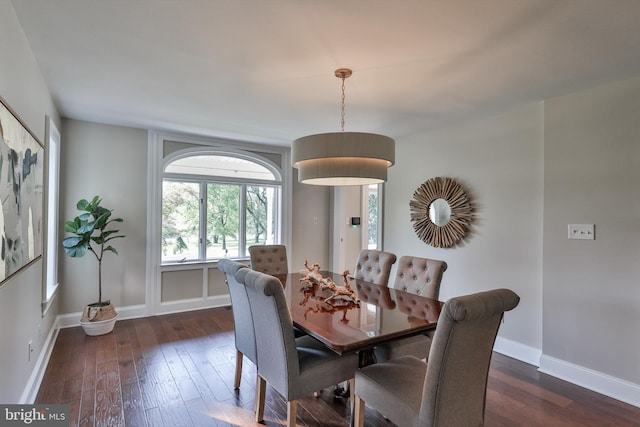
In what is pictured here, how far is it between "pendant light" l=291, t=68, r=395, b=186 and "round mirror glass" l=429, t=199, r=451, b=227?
172 cm

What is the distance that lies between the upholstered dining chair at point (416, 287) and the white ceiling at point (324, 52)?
1.47 metres

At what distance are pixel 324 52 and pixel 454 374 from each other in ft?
6.54

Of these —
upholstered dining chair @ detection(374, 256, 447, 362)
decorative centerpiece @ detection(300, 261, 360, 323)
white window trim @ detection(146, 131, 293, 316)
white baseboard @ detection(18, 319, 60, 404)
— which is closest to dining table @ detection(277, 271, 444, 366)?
decorative centerpiece @ detection(300, 261, 360, 323)

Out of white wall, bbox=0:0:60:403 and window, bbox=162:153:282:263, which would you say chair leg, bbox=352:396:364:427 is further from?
window, bbox=162:153:282:263

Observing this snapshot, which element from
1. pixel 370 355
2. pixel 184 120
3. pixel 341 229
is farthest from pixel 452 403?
pixel 341 229

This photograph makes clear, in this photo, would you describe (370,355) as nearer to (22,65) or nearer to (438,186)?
(438,186)

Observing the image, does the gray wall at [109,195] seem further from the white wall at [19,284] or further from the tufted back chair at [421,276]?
the tufted back chair at [421,276]

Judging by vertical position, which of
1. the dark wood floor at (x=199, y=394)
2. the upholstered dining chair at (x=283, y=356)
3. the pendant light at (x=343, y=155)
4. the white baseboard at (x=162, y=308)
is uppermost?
the pendant light at (x=343, y=155)

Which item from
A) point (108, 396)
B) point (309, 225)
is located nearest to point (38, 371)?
point (108, 396)

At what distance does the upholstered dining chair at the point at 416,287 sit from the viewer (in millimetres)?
2221

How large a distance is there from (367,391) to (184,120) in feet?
11.0

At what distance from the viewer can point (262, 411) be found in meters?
2.12

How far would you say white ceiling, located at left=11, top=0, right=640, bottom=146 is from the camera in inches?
67.8

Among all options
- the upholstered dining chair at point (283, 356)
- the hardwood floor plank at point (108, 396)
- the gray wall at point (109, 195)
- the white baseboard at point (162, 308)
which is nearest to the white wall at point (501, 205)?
the upholstered dining chair at point (283, 356)
